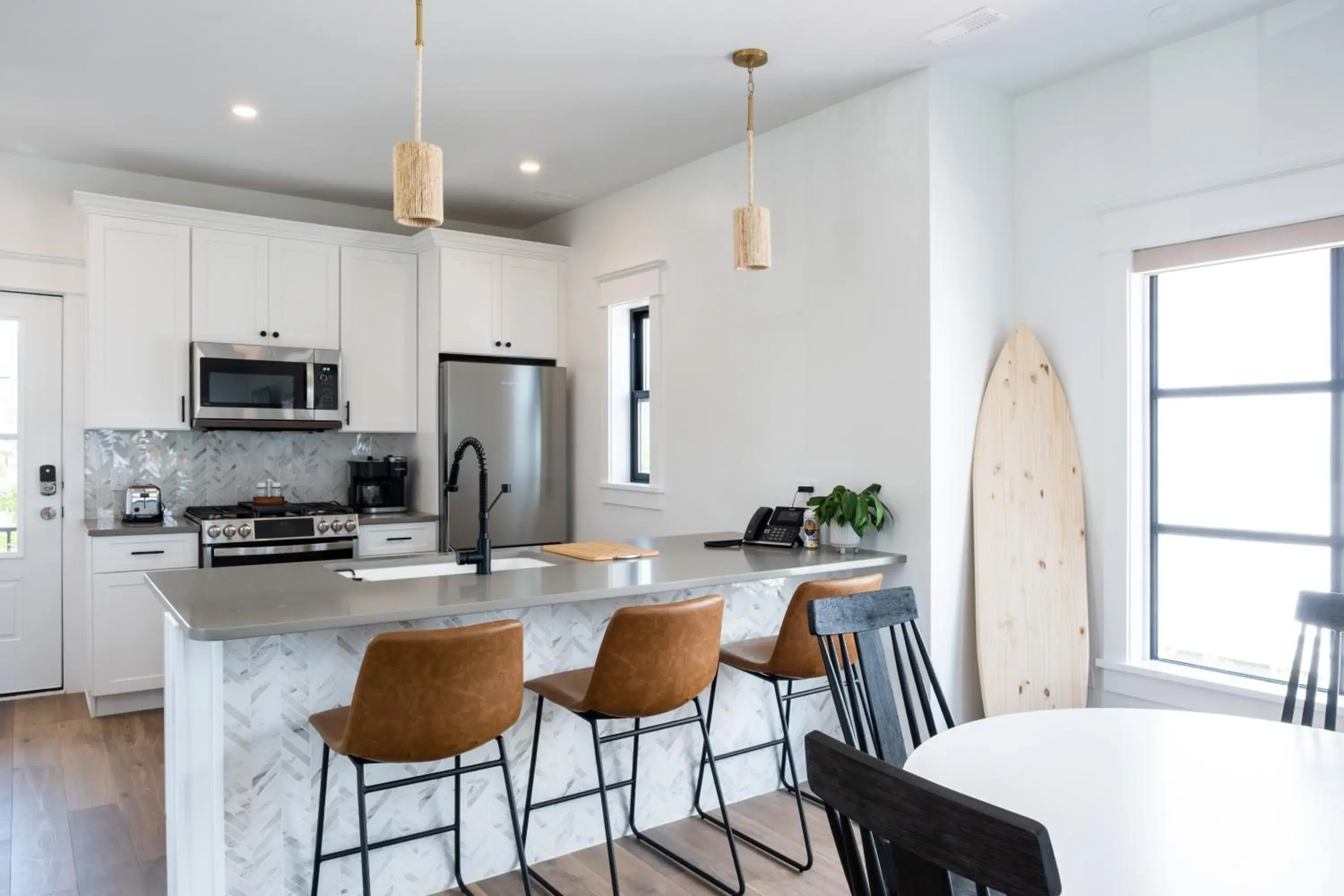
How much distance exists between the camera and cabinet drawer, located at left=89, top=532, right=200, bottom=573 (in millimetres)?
4270

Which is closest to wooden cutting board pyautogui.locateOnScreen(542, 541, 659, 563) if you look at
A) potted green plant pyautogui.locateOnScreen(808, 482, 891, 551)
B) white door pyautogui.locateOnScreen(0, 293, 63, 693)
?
potted green plant pyautogui.locateOnScreen(808, 482, 891, 551)

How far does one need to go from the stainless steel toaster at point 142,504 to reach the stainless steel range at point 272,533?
159mm

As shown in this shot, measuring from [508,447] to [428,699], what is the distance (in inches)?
123

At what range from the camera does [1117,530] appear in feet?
10.9

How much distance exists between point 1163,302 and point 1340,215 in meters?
0.64

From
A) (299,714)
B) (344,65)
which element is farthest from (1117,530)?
(344,65)

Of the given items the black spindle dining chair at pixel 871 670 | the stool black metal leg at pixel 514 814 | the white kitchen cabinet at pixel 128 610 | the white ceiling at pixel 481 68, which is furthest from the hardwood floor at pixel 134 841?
the white ceiling at pixel 481 68

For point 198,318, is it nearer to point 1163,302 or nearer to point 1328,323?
point 1163,302

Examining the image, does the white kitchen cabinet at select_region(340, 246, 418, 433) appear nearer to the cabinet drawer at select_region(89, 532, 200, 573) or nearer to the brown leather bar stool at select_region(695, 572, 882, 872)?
the cabinet drawer at select_region(89, 532, 200, 573)

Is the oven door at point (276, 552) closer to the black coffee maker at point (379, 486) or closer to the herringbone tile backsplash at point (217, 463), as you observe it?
the black coffee maker at point (379, 486)

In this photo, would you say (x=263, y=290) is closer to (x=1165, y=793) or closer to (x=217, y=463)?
(x=217, y=463)

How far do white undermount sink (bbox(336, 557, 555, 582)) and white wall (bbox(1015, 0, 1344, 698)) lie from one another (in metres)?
2.11

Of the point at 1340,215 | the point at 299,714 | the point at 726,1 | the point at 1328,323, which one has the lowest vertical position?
the point at 299,714

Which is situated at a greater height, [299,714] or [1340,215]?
[1340,215]
